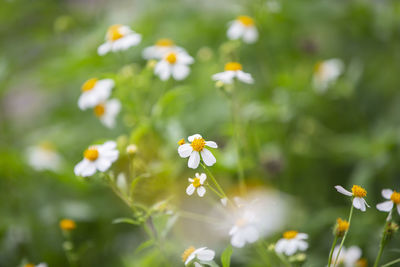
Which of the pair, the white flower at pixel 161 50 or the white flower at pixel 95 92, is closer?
the white flower at pixel 95 92

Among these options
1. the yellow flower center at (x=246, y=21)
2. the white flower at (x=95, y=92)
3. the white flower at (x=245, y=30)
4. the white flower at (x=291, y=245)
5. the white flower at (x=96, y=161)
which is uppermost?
the yellow flower center at (x=246, y=21)

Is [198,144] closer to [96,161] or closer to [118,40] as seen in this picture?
[96,161]

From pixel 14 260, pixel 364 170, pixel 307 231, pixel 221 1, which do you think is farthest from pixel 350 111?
pixel 14 260

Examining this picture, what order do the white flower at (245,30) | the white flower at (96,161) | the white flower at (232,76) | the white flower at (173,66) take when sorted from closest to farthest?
the white flower at (96,161), the white flower at (232,76), the white flower at (173,66), the white flower at (245,30)

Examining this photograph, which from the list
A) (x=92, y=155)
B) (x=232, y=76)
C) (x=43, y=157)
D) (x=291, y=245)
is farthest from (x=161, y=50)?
(x=43, y=157)

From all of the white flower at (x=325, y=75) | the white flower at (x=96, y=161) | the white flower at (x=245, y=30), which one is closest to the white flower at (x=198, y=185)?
the white flower at (x=96, y=161)

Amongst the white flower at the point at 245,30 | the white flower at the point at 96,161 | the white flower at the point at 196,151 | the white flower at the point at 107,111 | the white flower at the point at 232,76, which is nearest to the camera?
the white flower at the point at 196,151

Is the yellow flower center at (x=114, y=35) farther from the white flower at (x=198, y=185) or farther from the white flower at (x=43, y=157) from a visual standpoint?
the white flower at (x=43, y=157)
